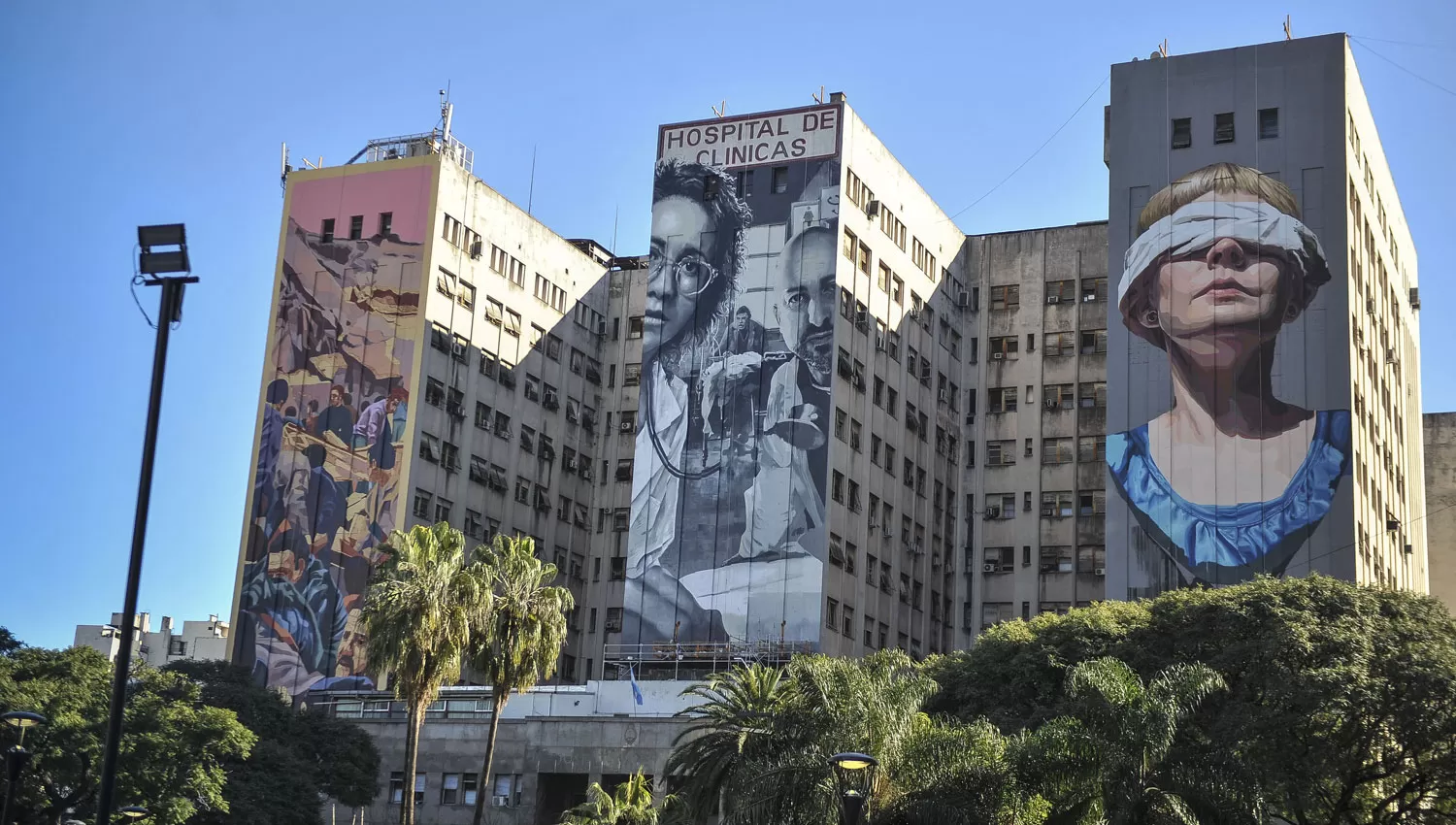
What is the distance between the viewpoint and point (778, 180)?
96.2m

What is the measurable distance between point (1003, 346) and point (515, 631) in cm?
6407

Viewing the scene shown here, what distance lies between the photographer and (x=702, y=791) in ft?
165

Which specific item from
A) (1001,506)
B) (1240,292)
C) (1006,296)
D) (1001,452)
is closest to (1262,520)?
(1240,292)

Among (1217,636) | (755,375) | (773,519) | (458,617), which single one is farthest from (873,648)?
(458,617)

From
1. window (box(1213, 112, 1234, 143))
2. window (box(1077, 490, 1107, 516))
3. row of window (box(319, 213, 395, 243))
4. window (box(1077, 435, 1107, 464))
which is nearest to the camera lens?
window (box(1213, 112, 1234, 143))

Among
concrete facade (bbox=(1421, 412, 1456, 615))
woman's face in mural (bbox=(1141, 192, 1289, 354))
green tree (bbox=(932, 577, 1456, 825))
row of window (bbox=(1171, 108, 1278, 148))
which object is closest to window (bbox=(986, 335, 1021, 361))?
row of window (bbox=(1171, 108, 1278, 148))

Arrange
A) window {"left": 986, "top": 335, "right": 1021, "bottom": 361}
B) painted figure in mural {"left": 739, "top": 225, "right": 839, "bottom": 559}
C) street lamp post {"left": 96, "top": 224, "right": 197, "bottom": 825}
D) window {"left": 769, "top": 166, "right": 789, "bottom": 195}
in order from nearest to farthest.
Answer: street lamp post {"left": 96, "top": 224, "right": 197, "bottom": 825} → painted figure in mural {"left": 739, "top": 225, "right": 839, "bottom": 559} → window {"left": 769, "top": 166, "right": 789, "bottom": 195} → window {"left": 986, "top": 335, "right": 1021, "bottom": 361}

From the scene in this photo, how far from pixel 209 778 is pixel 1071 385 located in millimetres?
68421

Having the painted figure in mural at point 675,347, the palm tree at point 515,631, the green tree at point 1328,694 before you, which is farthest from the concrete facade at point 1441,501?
the palm tree at point 515,631

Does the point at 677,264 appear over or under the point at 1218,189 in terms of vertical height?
under

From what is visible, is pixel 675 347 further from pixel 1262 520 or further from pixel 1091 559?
pixel 1091 559

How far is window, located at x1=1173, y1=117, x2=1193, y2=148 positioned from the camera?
315 feet

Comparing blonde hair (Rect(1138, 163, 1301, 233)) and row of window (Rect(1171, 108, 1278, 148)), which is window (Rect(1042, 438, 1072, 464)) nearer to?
blonde hair (Rect(1138, 163, 1301, 233))

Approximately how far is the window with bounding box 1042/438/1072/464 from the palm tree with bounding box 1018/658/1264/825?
72084 millimetres
